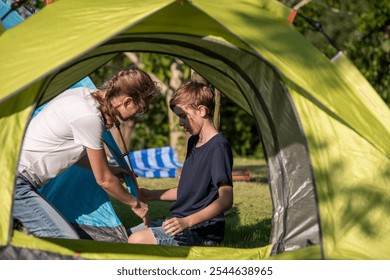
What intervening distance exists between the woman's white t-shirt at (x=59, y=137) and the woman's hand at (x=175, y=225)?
56 cm

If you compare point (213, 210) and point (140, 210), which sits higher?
point (213, 210)

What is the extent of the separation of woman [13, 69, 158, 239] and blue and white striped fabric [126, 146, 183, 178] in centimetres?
505

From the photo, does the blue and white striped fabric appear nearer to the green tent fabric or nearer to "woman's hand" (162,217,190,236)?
"woman's hand" (162,217,190,236)

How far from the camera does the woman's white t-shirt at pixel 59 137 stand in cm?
454

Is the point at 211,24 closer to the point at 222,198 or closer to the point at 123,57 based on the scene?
the point at 222,198

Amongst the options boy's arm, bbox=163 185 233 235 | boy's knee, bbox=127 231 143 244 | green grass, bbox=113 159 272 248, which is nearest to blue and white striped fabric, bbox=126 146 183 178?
green grass, bbox=113 159 272 248

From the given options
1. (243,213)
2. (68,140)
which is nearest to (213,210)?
(68,140)

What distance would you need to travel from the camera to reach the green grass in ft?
19.3

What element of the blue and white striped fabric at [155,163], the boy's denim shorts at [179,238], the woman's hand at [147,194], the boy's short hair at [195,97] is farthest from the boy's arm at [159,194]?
the blue and white striped fabric at [155,163]

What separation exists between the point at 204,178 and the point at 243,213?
233cm

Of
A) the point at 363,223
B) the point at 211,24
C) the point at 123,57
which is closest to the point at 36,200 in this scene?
the point at 211,24

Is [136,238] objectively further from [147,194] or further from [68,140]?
[68,140]

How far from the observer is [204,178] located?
484 centimetres
